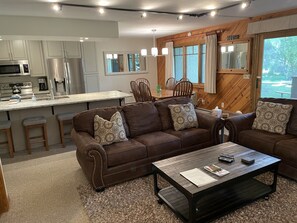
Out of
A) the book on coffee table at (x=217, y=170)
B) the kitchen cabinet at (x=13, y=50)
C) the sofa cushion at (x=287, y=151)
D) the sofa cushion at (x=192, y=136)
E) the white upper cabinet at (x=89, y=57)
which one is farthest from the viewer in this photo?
the white upper cabinet at (x=89, y=57)

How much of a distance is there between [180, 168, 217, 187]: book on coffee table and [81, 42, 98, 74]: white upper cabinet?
535cm

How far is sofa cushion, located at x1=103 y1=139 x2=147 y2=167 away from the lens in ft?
8.59

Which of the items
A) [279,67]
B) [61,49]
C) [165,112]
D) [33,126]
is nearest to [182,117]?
[165,112]

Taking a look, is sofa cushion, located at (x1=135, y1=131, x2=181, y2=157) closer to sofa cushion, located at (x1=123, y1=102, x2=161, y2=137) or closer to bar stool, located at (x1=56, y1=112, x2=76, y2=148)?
sofa cushion, located at (x1=123, y1=102, x2=161, y2=137)

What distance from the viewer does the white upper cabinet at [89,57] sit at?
21.1 ft

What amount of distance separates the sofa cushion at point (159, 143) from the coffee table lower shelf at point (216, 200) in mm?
560

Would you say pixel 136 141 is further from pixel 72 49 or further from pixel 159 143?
pixel 72 49

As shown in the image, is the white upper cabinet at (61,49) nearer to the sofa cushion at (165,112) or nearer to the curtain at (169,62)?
the curtain at (169,62)

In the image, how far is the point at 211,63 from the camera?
6.00 meters

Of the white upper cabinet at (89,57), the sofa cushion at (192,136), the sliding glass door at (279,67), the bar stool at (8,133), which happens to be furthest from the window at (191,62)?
the bar stool at (8,133)

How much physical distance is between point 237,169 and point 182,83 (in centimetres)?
329

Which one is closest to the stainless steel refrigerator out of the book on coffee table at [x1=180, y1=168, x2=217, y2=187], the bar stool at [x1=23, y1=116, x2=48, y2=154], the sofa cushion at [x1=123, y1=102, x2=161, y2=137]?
the bar stool at [x1=23, y1=116, x2=48, y2=154]

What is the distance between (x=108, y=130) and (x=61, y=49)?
420 cm

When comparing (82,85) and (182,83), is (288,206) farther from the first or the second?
(82,85)
